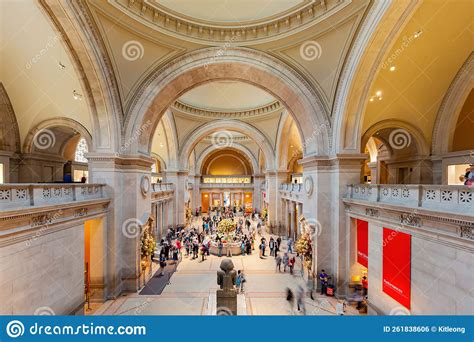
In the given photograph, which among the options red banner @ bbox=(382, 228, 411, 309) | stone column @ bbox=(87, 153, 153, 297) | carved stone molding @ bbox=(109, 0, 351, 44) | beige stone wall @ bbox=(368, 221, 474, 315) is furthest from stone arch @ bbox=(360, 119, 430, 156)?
stone column @ bbox=(87, 153, 153, 297)

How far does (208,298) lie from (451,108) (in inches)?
469

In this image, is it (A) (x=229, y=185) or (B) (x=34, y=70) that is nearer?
(B) (x=34, y=70)

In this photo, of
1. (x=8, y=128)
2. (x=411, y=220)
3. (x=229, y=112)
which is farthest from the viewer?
(x=229, y=112)

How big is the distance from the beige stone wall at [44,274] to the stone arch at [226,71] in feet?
14.4

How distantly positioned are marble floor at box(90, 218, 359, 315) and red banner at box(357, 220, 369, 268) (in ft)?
5.75

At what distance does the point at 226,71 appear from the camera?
36.3ft

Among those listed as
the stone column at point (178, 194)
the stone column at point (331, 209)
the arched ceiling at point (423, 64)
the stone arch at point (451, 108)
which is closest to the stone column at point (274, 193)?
the stone column at point (178, 194)

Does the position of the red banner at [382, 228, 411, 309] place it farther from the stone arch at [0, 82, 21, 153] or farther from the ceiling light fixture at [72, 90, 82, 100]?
the stone arch at [0, 82, 21, 153]

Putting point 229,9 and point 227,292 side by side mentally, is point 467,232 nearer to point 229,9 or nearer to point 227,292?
point 227,292

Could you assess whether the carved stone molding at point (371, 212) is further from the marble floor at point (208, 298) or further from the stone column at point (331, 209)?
the marble floor at point (208, 298)

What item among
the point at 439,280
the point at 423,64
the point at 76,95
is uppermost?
the point at 423,64

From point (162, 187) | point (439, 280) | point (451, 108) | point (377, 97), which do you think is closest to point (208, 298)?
point (439, 280)

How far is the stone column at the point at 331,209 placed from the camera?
360 inches

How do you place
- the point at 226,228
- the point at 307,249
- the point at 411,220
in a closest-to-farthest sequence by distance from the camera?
the point at 411,220 → the point at 307,249 → the point at 226,228
